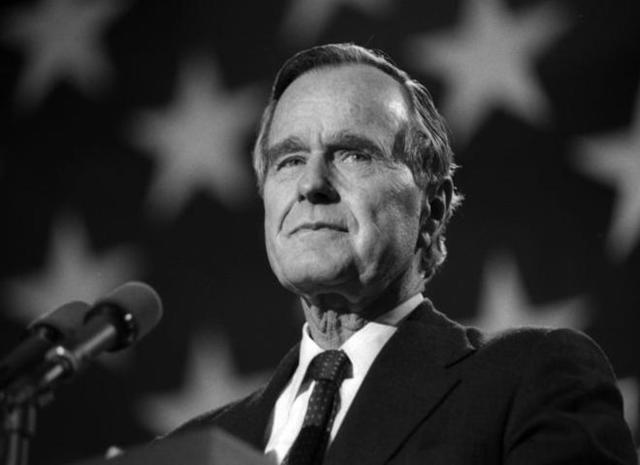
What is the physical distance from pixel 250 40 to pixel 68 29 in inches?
23.3

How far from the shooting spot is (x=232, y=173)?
3189 mm

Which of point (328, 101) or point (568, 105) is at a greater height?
point (328, 101)

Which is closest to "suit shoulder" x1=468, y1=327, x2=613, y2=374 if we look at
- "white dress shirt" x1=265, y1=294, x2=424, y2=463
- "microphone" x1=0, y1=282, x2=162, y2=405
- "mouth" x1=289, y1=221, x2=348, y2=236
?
"white dress shirt" x1=265, y1=294, x2=424, y2=463

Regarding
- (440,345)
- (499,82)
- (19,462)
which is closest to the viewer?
(19,462)

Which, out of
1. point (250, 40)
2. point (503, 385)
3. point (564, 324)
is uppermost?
point (250, 40)

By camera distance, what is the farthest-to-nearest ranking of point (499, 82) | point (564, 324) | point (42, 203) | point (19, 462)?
point (42, 203), point (499, 82), point (564, 324), point (19, 462)

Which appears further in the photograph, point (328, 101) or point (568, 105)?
point (568, 105)

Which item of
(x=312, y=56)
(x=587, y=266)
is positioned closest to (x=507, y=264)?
(x=587, y=266)

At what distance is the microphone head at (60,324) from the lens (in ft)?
4.98

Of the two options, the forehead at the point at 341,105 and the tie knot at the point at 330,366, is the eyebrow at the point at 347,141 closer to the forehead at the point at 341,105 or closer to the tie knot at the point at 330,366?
the forehead at the point at 341,105

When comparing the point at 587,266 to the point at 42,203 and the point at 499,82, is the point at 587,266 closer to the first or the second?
the point at 499,82

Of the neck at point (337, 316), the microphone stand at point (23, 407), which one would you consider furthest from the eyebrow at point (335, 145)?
the microphone stand at point (23, 407)

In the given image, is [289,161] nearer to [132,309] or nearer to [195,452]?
[132,309]

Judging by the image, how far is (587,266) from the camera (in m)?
2.84
